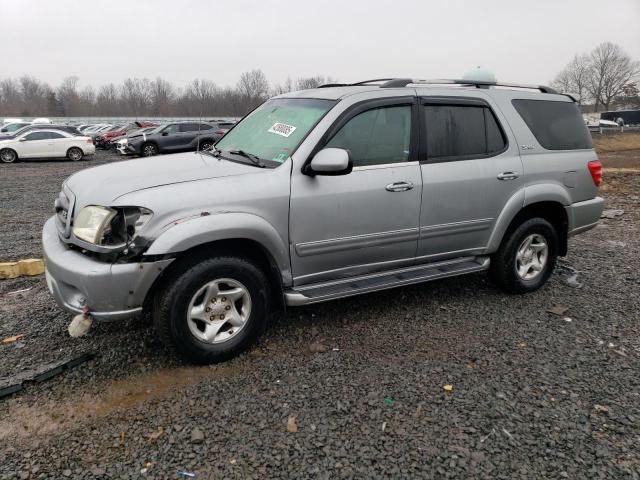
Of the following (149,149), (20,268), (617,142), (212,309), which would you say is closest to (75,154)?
(149,149)

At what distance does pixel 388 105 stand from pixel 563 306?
2.49 m

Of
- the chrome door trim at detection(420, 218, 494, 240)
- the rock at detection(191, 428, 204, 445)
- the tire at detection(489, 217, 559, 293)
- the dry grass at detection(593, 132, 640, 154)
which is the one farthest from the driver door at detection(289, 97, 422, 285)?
the dry grass at detection(593, 132, 640, 154)

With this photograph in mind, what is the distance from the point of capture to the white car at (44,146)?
19219mm

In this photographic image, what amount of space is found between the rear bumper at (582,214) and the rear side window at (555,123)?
1.86 feet

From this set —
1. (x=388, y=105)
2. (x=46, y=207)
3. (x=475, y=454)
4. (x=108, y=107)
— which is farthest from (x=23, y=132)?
(x=108, y=107)

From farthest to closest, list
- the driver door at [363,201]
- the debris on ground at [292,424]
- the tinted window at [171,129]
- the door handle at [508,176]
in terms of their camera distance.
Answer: the tinted window at [171,129]
the door handle at [508,176]
the driver door at [363,201]
the debris on ground at [292,424]

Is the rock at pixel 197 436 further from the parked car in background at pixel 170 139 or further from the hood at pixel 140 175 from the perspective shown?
the parked car in background at pixel 170 139

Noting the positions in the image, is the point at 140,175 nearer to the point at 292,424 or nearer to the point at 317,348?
the point at 317,348

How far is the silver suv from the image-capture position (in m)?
3.03

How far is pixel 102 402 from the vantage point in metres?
2.95

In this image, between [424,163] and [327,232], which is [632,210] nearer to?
[424,163]

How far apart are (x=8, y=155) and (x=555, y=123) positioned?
816 inches

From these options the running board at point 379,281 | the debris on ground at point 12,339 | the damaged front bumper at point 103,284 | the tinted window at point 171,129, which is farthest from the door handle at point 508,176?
the tinted window at point 171,129

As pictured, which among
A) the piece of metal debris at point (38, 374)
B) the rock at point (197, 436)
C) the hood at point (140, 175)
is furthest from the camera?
the hood at point (140, 175)
